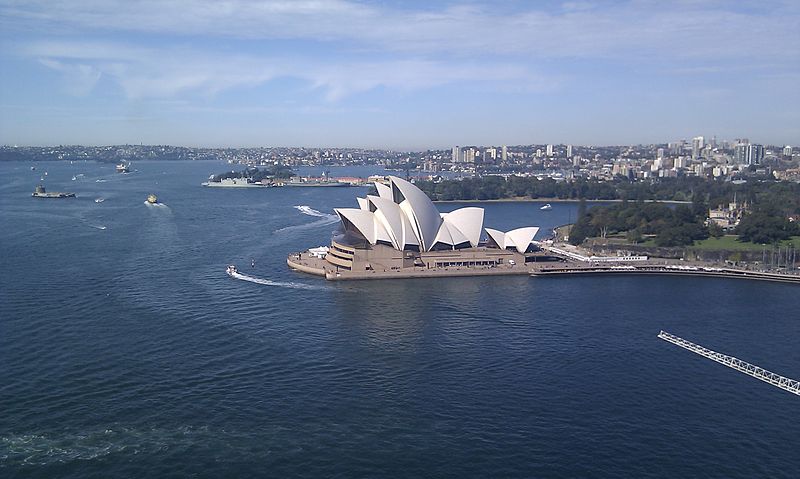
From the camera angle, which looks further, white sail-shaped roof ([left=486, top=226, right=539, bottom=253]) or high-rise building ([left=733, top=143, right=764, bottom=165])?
high-rise building ([left=733, top=143, right=764, bottom=165])

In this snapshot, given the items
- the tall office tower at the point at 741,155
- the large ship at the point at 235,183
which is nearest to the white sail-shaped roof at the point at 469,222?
the large ship at the point at 235,183

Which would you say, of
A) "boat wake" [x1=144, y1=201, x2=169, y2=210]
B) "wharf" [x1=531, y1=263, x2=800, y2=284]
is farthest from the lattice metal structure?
"boat wake" [x1=144, y1=201, x2=169, y2=210]

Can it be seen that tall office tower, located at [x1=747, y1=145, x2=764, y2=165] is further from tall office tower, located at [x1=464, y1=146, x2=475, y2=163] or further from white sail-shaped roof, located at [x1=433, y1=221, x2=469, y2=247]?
white sail-shaped roof, located at [x1=433, y1=221, x2=469, y2=247]

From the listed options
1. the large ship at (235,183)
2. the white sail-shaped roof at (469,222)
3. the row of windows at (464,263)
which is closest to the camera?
the row of windows at (464,263)

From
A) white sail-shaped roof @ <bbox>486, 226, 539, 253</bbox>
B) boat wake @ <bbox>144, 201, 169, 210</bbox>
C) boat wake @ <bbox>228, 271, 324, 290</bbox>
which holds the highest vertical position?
white sail-shaped roof @ <bbox>486, 226, 539, 253</bbox>

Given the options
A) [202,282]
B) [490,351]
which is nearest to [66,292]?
[202,282]

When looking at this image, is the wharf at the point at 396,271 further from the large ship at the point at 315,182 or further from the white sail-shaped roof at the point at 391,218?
the large ship at the point at 315,182
